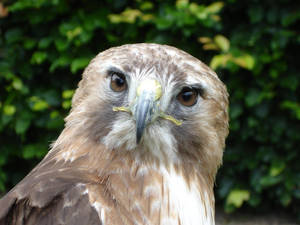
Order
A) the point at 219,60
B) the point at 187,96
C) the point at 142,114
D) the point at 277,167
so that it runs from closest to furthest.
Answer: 1. the point at 142,114
2. the point at 187,96
3. the point at 219,60
4. the point at 277,167

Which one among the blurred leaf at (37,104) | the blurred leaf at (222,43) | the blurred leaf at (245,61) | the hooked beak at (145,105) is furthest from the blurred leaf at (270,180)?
the hooked beak at (145,105)

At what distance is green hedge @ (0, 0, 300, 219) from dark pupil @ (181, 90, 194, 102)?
5.62 feet

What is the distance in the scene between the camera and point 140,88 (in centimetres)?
172

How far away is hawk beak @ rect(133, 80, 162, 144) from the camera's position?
1.67m

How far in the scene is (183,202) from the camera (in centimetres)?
185

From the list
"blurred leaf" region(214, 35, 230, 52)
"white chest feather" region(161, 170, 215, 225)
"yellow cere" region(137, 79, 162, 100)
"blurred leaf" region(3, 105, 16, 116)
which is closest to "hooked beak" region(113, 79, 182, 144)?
"yellow cere" region(137, 79, 162, 100)

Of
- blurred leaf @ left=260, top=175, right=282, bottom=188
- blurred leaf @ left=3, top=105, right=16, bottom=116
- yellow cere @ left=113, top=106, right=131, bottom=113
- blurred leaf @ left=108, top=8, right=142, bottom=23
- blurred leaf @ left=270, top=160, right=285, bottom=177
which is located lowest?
blurred leaf @ left=260, top=175, right=282, bottom=188

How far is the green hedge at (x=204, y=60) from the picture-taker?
3.76 m

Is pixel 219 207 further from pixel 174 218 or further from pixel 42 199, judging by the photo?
pixel 42 199

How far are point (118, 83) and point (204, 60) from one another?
7.34 ft

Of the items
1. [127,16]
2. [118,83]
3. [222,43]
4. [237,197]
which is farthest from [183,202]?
[237,197]

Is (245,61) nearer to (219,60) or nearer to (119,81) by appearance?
(219,60)

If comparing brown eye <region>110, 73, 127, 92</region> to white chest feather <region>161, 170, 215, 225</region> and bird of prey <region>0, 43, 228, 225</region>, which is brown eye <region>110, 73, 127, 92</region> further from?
white chest feather <region>161, 170, 215, 225</region>

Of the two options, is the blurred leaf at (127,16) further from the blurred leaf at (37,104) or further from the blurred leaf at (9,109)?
the blurred leaf at (9,109)
